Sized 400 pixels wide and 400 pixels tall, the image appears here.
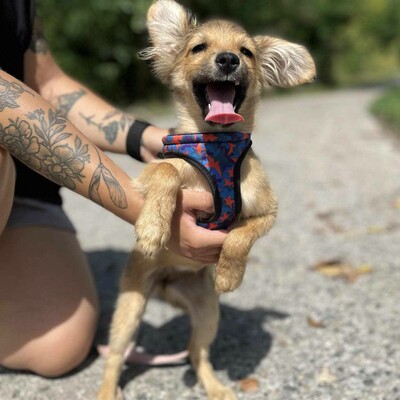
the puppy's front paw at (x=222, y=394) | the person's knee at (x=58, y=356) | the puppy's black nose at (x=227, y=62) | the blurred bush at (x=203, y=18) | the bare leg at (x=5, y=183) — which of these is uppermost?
the puppy's black nose at (x=227, y=62)

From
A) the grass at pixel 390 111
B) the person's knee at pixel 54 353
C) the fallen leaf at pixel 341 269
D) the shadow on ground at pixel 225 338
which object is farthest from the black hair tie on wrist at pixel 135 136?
the grass at pixel 390 111

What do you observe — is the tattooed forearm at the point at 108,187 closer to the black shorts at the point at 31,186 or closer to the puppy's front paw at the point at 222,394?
the black shorts at the point at 31,186

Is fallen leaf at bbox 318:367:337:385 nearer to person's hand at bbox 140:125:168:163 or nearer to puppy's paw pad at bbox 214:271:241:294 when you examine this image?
puppy's paw pad at bbox 214:271:241:294

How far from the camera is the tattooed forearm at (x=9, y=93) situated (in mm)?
2334

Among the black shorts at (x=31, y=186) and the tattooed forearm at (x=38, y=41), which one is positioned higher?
the tattooed forearm at (x=38, y=41)

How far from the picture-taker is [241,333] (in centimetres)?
339

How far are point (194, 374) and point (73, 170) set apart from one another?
1277 millimetres

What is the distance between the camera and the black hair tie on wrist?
3.05 m

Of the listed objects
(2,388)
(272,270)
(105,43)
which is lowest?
(105,43)

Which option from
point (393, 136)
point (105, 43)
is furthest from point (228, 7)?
point (393, 136)

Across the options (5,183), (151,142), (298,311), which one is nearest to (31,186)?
(5,183)

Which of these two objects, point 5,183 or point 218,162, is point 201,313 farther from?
point 5,183

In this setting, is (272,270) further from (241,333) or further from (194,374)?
(194,374)

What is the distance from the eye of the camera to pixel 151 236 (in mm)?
2295
